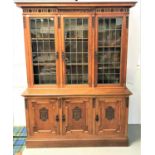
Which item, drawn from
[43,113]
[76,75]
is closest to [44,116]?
[43,113]

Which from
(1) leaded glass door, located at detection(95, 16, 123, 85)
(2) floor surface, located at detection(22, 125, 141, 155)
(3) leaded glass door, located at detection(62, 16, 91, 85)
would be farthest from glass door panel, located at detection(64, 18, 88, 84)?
(2) floor surface, located at detection(22, 125, 141, 155)

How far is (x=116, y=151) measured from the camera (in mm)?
2236

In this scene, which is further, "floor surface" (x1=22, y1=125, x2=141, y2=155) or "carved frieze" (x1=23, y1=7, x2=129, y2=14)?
"floor surface" (x1=22, y1=125, x2=141, y2=155)

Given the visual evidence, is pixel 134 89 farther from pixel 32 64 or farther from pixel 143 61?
pixel 143 61

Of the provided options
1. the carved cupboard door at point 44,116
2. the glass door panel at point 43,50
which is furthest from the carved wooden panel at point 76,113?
the glass door panel at point 43,50

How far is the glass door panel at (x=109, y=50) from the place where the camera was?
7.06 ft

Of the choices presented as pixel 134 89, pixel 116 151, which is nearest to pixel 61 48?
pixel 134 89

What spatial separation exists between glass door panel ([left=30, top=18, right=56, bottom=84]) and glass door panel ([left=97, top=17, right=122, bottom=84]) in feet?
1.77

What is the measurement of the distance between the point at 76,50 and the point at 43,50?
1.26ft

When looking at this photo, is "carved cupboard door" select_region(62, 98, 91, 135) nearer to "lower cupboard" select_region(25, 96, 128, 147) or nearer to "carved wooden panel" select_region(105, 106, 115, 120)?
"lower cupboard" select_region(25, 96, 128, 147)

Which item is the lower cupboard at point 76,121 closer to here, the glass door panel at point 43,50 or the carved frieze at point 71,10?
the glass door panel at point 43,50

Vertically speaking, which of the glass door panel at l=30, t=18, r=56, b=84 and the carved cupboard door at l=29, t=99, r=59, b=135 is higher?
the glass door panel at l=30, t=18, r=56, b=84

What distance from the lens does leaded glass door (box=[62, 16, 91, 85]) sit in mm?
2156

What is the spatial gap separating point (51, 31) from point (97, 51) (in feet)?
1.87
